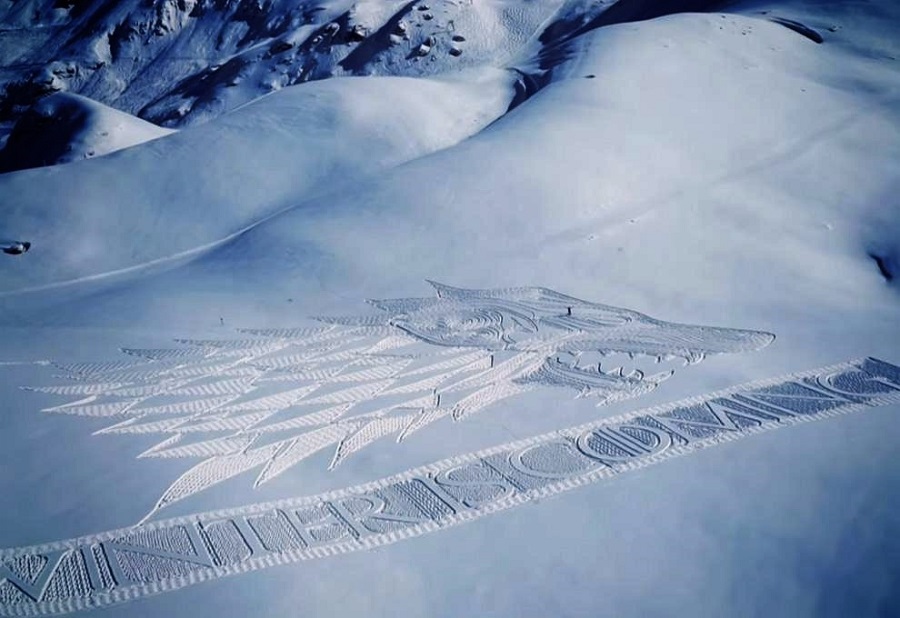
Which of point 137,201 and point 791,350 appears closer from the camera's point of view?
point 791,350

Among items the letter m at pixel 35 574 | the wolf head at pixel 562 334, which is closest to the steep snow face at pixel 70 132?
the wolf head at pixel 562 334

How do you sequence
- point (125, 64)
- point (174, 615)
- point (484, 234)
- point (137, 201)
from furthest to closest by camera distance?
point (125, 64) < point (137, 201) < point (484, 234) < point (174, 615)

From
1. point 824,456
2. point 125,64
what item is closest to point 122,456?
point 824,456

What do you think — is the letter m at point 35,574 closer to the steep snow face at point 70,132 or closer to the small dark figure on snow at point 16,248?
the small dark figure on snow at point 16,248

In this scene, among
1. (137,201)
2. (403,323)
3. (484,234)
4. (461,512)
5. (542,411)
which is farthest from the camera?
(137,201)

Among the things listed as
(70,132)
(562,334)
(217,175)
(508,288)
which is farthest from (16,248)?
(70,132)

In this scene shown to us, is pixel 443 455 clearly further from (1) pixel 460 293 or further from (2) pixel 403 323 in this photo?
(1) pixel 460 293
